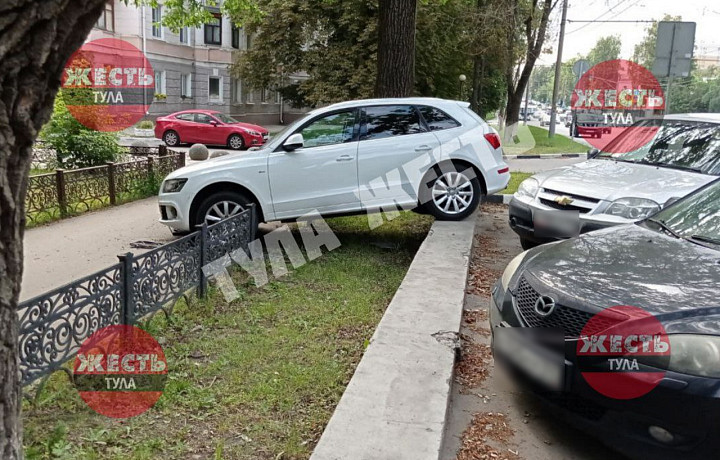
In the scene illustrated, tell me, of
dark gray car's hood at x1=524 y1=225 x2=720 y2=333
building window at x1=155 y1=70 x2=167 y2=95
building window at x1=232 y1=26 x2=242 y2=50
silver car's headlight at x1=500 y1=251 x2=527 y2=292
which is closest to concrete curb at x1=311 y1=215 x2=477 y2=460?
silver car's headlight at x1=500 y1=251 x2=527 y2=292

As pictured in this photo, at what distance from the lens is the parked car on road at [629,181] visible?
588 cm

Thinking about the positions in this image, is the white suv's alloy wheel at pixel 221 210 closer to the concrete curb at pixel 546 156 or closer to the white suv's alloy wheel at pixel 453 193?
the white suv's alloy wheel at pixel 453 193

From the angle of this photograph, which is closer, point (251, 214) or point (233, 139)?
point (251, 214)

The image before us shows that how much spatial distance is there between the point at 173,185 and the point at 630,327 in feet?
18.9

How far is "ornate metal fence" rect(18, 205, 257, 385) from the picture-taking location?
3.43 metres

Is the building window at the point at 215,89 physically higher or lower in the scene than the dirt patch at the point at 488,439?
higher

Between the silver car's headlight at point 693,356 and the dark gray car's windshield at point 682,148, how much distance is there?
4.17 meters

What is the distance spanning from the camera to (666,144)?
6941 mm

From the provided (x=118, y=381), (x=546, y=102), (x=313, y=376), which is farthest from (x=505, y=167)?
(x=546, y=102)

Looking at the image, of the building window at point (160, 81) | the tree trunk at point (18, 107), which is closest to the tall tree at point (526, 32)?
the building window at point (160, 81)

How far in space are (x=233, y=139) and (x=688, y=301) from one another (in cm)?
2140

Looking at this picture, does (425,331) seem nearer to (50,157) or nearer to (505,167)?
(505,167)

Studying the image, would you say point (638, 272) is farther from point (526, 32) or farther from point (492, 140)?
point (526, 32)

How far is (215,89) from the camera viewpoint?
115 feet
